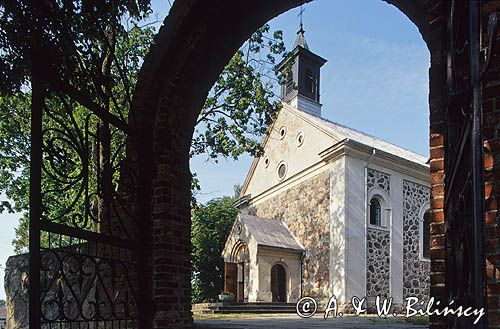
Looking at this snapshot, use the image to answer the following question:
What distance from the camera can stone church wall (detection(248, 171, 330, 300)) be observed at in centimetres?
1650

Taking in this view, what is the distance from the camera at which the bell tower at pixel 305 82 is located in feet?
68.9

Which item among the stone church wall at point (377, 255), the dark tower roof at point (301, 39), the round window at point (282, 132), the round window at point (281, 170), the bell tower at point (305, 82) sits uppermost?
the dark tower roof at point (301, 39)

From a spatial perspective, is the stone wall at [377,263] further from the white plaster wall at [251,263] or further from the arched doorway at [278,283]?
the white plaster wall at [251,263]

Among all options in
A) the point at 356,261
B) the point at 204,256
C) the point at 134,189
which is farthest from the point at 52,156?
the point at 204,256

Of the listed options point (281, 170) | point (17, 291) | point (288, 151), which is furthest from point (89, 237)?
point (281, 170)

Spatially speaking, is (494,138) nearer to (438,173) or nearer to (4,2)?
(438,173)

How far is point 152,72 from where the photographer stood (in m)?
4.10

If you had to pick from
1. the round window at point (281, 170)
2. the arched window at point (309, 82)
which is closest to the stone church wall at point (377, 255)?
the round window at point (281, 170)

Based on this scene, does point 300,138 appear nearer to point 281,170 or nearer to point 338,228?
point 281,170

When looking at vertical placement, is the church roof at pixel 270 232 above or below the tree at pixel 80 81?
below

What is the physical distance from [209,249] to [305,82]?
925cm

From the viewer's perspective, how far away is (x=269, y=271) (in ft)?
54.6

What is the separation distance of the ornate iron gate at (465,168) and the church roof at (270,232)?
14.7 m

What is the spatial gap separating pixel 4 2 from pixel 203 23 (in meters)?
1.56
